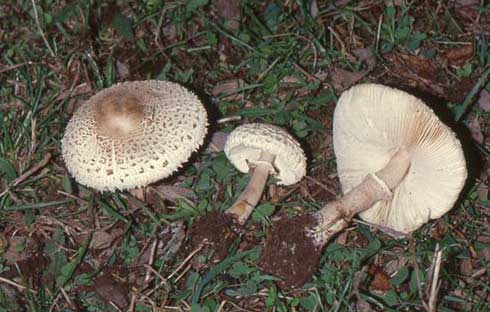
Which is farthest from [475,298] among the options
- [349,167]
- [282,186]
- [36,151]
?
[36,151]

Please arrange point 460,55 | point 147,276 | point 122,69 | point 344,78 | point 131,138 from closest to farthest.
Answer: point 131,138 < point 147,276 < point 344,78 < point 460,55 < point 122,69

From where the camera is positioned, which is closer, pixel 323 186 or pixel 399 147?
pixel 399 147

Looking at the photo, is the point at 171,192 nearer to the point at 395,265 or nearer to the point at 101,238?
the point at 101,238

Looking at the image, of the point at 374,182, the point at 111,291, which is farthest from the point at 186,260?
the point at 374,182

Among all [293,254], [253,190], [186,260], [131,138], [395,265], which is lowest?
[186,260]

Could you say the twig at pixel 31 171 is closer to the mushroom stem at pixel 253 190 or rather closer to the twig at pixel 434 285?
the mushroom stem at pixel 253 190

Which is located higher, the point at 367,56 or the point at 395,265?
the point at 367,56

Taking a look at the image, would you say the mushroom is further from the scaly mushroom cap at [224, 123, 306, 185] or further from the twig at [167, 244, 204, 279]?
the twig at [167, 244, 204, 279]

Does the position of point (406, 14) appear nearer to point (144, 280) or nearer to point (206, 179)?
point (206, 179)
